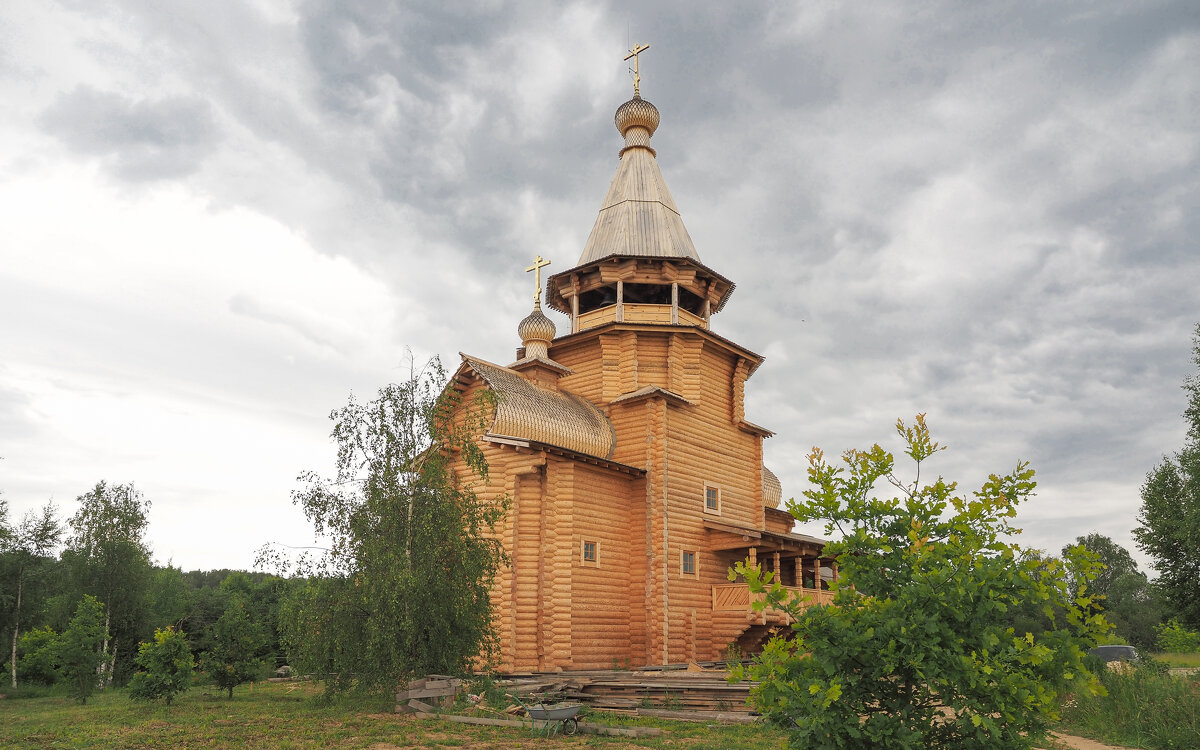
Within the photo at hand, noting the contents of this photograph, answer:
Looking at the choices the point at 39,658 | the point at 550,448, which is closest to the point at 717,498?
the point at 550,448

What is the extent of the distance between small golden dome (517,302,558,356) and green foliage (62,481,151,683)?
1873 centimetres

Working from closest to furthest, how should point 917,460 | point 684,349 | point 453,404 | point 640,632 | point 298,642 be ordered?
point 917,460
point 298,642
point 453,404
point 640,632
point 684,349

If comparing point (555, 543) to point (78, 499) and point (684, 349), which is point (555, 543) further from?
point (78, 499)

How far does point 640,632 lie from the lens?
23.8 m

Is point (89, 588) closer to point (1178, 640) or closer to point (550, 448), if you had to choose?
point (550, 448)

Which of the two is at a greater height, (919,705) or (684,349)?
(684,349)

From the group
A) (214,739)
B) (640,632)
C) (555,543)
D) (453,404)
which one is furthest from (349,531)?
(640,632)

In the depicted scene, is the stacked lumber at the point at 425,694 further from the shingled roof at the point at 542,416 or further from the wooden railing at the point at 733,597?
the wooden railing at the point at 733,597

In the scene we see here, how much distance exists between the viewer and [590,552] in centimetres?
2331

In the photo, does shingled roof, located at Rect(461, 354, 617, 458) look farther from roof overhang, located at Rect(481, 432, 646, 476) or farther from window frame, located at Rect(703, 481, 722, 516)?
window frame, located at Rect(703, 481, 722, 516)

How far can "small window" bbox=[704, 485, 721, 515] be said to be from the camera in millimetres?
26453

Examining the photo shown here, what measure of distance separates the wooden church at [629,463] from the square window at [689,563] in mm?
51

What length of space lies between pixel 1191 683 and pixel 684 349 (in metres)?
16.1

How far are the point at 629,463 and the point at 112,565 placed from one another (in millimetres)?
21476
